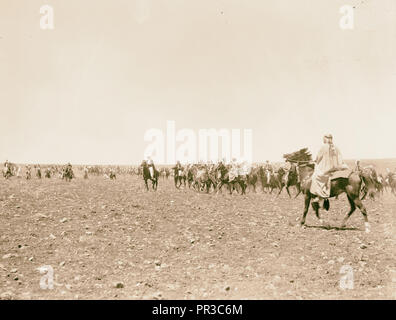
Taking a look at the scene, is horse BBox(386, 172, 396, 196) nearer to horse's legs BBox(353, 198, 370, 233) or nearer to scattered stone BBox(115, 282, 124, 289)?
horse's legs BBox(353, 198, 370, 233)

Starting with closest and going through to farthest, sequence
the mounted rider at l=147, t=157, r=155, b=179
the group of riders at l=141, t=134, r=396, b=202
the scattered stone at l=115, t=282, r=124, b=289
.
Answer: the scattered stone at l=115, t=282, r=124, b=289 < the group of riders at l=141, t=134, r=396, b=202 < the mounted rider at l=147, t=157, r=155, b=179

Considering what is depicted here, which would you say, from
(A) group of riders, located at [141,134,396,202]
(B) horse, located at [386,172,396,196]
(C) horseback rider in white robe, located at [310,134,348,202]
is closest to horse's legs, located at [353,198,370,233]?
(C) horseback rider in white robe, located at [310,134,348,202]

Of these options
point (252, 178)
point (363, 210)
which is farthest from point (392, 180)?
point (363, 210)

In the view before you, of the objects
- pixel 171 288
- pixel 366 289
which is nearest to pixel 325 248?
pixel 366 289

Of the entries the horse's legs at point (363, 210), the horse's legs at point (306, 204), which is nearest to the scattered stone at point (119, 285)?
the horse's legs at point (306, 204)

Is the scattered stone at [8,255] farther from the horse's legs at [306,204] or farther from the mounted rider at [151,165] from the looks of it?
the mounted rider at [151,165]

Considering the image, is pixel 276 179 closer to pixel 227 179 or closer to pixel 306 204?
pixel 227 179

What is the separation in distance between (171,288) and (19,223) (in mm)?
6003

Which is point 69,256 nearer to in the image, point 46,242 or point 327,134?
point 46,242

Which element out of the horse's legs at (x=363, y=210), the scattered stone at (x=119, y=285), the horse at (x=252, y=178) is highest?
the horse at (x=252, y=178)

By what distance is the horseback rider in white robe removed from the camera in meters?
10.3

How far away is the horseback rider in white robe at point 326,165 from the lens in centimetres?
1026

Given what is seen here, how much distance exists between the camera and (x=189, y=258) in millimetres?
8234

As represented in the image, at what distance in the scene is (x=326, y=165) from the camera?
409 inches
